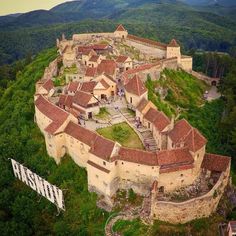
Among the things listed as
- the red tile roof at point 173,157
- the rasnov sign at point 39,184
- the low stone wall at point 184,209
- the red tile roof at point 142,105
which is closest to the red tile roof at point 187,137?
the red tile roof at point 173,157

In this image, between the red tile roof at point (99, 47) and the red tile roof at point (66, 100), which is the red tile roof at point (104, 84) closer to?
the red tile roof at point (66, 100)

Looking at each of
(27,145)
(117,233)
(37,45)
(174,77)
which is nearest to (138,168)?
(117,233)

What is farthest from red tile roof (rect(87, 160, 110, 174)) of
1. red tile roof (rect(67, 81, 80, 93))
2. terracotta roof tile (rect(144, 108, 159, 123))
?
red tile roof (rect(67, 81, 80, 93))

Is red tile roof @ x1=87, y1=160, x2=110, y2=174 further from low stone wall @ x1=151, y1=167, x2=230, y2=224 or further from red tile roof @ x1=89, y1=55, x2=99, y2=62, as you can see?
red tile roof @ x1=89, y1=55, x2=99, y2=62

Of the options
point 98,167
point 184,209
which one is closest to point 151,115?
point 98,167

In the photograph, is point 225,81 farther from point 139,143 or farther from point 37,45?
point 37,45

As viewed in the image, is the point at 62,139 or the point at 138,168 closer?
the point at 138,168
